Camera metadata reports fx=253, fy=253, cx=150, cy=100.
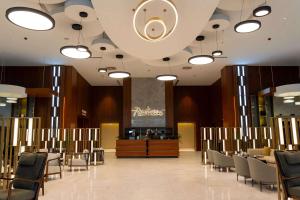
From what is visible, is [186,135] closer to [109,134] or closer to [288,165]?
[109,134]

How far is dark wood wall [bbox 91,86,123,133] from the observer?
19109 millimetres

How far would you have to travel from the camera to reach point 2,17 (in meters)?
8.02

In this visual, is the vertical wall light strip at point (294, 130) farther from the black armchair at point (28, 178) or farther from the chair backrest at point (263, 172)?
the black armchair at point (28, 178)

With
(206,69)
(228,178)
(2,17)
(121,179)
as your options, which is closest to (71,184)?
(121,179)

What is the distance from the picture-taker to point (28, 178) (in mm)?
4539

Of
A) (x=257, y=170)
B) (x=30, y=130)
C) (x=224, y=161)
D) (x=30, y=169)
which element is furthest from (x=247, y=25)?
(x=30, y=130)

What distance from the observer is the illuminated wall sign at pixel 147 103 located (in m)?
16.2

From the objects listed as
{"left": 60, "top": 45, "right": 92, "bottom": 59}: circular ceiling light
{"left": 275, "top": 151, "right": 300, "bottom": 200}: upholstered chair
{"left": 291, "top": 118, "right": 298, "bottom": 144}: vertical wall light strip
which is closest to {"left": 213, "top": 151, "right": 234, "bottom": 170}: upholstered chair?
{"left": 291, "top": 118, "right": 298, "bottom": 144}: vertical wall light strip

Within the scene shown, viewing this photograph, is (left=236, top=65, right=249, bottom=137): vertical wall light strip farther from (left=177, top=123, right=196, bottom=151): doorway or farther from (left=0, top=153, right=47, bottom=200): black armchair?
(left=0, top=153, right=47, bottom=200): black armchair

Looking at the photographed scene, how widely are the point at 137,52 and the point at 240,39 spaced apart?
424cm

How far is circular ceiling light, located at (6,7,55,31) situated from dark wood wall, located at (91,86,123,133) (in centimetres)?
1287

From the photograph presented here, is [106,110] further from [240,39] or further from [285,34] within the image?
[285,34]

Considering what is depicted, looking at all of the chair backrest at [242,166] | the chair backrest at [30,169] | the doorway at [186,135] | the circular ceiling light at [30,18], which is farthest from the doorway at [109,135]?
the chair backrest at [30,169]

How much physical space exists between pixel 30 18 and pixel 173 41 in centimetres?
429
